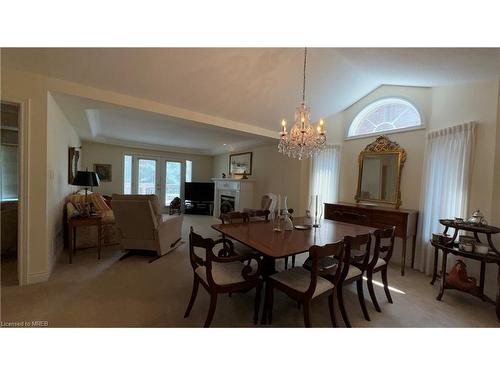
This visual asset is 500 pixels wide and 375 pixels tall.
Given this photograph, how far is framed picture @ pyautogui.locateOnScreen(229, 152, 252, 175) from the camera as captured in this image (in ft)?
20.4

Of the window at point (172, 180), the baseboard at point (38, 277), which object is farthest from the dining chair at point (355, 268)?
the window at point (172, 180)

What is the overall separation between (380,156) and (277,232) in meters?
2.62

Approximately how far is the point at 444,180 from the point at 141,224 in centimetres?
426

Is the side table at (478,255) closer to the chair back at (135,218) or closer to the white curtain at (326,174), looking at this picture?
the white curtain at (326,174)

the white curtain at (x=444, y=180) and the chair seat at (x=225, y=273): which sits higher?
the white curtain at (x=444, y=180)

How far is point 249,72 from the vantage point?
110 inches

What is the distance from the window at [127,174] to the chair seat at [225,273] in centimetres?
605

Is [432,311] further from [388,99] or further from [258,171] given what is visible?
[258,171]

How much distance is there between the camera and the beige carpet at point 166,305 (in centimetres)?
183

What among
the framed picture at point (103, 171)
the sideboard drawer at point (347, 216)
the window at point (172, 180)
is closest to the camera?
the sideboard drawer at point (347, 216)

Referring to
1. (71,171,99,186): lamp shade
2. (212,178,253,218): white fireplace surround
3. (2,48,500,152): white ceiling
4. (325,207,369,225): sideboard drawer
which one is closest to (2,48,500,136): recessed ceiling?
(2,48,500,152): white ceiling

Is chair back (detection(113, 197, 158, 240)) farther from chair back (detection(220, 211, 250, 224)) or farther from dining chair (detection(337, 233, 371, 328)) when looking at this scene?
dining chair (detection(337, 233, 371, 328))

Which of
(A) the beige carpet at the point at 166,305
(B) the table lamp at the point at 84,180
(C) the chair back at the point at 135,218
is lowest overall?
(A) the beige carpet at the point at 166,305
